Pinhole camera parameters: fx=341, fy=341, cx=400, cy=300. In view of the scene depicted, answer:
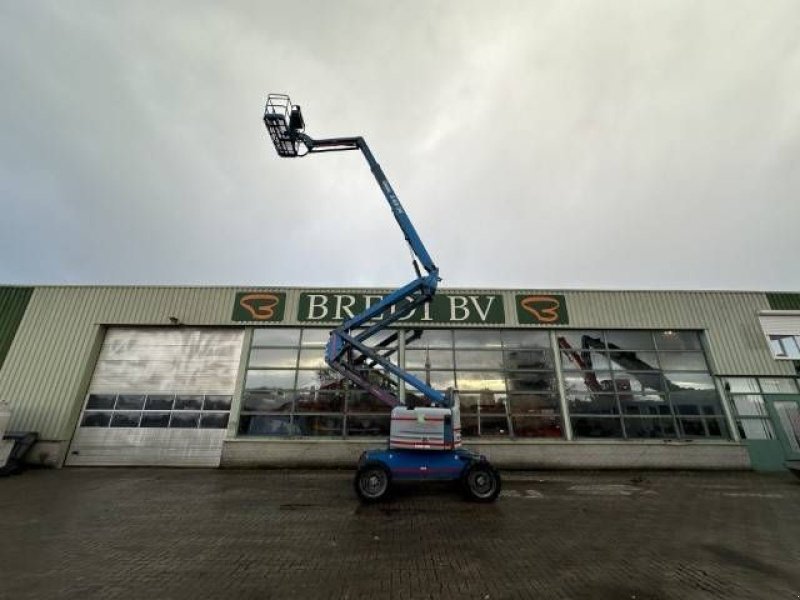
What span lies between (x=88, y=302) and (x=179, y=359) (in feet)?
16.5

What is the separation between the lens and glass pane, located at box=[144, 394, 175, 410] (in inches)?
566

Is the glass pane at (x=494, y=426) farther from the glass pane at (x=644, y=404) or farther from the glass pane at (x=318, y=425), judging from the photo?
the glass pane at (x=318, y=425)

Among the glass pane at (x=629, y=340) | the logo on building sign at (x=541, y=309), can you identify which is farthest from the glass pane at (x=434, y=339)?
the glass pane at (x=629, y=340)

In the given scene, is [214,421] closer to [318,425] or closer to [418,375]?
[318,425]

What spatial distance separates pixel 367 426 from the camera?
14078mm

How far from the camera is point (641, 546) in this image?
6.43 meters

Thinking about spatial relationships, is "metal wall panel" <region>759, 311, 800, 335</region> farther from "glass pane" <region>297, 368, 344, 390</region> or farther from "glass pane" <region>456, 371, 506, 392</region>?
"glass pane" <region>297, 368, 344, 390</region>

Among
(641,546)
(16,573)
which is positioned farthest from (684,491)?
Answer: (16,573)

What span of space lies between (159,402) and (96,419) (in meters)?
2.57

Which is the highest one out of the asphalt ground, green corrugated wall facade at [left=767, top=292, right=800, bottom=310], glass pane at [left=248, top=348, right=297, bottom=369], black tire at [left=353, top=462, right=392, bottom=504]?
green corrugated wall facade at [left=767, top=292, right=800, bottom=310]

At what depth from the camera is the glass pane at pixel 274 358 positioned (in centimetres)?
1487

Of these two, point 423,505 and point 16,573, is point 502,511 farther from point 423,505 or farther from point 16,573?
point 16,573

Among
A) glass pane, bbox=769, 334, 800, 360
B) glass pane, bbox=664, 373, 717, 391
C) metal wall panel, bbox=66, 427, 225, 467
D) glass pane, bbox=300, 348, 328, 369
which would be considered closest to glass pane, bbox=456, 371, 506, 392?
glass pane, bbox=300, 348, 328, 369

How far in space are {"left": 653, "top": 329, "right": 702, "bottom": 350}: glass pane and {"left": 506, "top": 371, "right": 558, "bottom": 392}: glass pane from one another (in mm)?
5252
